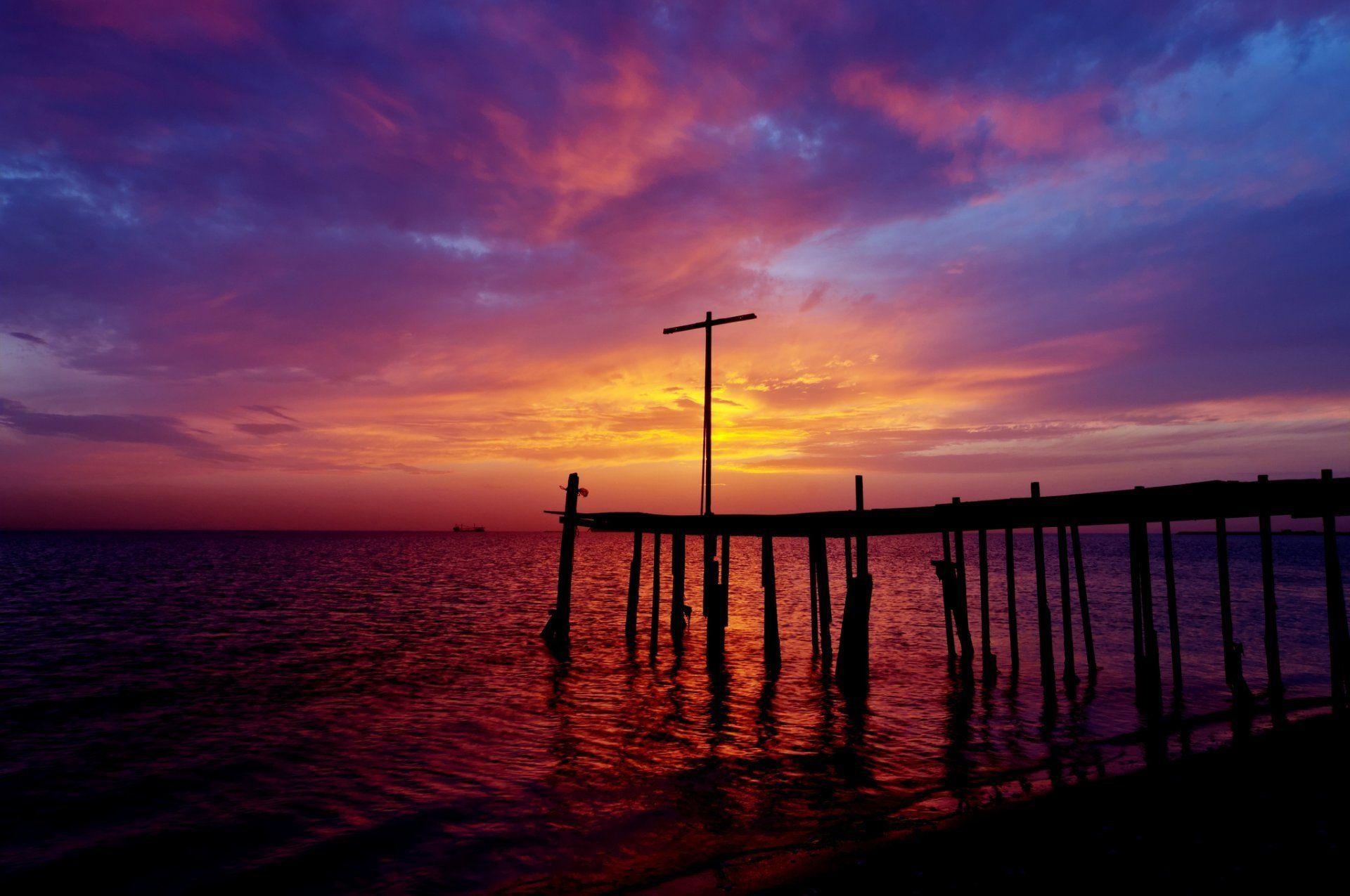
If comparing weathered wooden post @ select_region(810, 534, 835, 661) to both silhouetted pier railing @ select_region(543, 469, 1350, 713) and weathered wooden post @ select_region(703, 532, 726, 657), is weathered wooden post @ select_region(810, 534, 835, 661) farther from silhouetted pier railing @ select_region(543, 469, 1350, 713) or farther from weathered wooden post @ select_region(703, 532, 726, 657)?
weathered wooden post @ select_region(703, 532, 726, 657)

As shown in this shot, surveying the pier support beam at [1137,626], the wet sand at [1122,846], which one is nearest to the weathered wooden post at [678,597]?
the pier support beam at [1137,626]

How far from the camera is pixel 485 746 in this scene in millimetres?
12484

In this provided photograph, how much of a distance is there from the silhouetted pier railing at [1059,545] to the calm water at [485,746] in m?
1.05

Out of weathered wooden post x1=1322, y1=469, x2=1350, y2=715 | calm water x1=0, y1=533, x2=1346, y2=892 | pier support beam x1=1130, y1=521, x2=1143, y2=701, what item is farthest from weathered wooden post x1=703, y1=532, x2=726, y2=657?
weathered wooden post x1=1322, y1=469, x2=1350, y2=715

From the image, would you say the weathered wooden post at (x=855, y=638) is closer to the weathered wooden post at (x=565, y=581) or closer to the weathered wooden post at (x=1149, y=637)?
the weathered wooden post at (x=1149, y=637)

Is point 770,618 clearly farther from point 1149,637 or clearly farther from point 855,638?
point 1149,637

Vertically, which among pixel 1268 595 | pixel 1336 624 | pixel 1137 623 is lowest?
pixel 1137 623

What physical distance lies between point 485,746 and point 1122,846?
31.6 ft

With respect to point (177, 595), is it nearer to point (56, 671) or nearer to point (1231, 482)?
point (56, 671)

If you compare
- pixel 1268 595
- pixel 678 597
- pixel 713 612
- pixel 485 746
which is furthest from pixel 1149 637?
pixel 678 597

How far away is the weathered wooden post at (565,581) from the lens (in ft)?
71.8

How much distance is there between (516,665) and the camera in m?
20.6

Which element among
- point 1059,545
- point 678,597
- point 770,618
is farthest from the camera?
point 678,597

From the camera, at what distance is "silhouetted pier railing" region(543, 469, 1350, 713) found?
35.7ft
